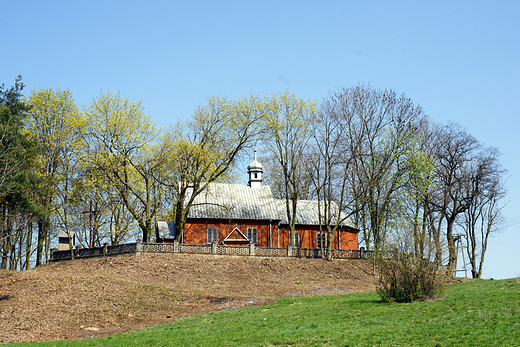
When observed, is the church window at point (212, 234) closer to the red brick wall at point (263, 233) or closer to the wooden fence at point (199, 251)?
the red brick wall at point (263, 233)

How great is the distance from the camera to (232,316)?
20578 millimetres

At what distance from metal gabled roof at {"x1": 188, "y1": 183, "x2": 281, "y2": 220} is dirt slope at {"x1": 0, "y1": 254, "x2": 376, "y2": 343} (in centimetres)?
641

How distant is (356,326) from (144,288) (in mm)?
14231

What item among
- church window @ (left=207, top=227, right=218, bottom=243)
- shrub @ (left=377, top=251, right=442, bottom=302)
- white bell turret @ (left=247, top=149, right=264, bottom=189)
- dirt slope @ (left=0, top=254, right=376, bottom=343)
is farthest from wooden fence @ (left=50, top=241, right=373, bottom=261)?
shrub @ (left=377, top=251, right=442, bottom=302)

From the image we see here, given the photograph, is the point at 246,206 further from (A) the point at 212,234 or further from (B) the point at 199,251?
(B) the point at 199,251

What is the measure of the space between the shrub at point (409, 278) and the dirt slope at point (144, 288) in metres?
6.98

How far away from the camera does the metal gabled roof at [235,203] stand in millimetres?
39375

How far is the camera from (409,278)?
1922 centimetres

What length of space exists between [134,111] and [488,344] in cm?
3037

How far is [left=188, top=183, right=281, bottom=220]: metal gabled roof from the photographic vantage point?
39.4 metres

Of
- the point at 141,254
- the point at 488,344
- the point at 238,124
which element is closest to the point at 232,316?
the point at 488,344

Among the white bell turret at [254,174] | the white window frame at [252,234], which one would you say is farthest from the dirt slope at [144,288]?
the white bell turret at [254,174]

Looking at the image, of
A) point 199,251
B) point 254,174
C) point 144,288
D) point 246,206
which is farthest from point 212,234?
point 144,288

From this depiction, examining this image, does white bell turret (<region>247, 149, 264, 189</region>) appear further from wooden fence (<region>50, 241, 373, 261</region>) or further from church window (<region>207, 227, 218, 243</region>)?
wooden fence (<region>50, 241, 373, 261</region>)
